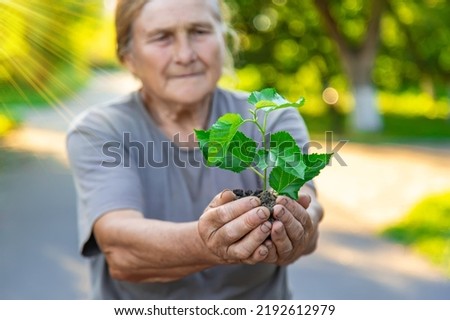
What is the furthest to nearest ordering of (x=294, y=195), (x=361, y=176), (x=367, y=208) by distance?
(x=361, y=176) → (x=367, y=208) → (x=294, y=195)

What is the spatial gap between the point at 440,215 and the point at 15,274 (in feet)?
10.2

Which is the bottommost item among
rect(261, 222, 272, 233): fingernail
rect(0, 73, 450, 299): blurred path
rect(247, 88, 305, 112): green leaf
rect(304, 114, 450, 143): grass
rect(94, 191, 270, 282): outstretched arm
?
rect(304, 114, 450, 143): grass

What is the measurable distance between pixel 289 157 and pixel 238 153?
8 centimetres

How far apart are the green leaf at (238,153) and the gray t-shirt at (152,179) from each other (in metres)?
0.30

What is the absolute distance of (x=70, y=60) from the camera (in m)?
1.82

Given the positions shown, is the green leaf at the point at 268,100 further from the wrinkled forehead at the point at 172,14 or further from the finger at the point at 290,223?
the wrinkled forehead at the point at 172,14

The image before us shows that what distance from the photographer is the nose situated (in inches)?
64.7

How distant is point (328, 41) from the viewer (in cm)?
1529

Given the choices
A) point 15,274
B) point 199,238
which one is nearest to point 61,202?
point 15,274

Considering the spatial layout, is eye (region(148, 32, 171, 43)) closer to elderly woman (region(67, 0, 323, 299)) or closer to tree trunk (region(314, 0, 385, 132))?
elderly woman (region(67, 0, 323, 299))

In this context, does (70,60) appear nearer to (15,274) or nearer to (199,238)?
(199,238)

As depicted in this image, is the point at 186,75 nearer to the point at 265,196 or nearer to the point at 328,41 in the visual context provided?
the point at 265,196

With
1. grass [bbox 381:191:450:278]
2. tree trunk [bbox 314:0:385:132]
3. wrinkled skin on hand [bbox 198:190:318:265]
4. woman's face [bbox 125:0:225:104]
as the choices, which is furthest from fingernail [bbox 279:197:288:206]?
tree trunk [bbox 314:0:385:132]
